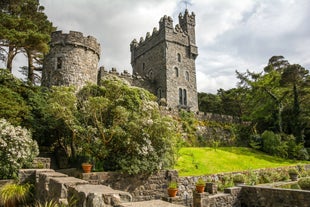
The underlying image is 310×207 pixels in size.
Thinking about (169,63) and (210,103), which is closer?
(169,63)

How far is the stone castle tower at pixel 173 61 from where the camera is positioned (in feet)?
105

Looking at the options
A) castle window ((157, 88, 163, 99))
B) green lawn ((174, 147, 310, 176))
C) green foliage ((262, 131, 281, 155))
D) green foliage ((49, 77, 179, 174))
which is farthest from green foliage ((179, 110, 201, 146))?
green foliage ((49, 77, 179, 174))

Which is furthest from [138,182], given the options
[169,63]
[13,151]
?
[169,63]

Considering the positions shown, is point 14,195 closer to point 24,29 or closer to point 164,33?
point 24,29

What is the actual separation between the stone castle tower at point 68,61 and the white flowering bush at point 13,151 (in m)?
9.66

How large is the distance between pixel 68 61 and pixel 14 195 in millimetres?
14278

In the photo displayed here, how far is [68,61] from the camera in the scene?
771 inches

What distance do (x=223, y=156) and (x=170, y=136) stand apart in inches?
399

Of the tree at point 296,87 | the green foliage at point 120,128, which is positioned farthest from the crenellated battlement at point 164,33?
the green foliage at point 120,128

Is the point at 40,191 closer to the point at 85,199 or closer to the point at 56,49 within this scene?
the point at 85,199

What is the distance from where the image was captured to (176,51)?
33312 millimetres

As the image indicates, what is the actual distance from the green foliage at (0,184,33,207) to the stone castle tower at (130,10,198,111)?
24.1 m

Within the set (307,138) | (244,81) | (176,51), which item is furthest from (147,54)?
(307,138)

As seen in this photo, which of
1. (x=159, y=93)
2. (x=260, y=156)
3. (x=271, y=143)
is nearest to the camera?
(x=260, y=156)
